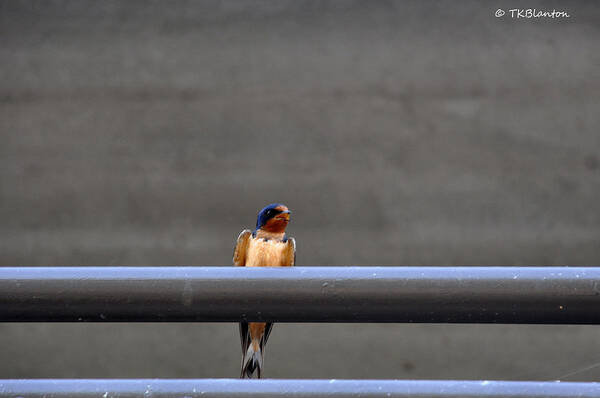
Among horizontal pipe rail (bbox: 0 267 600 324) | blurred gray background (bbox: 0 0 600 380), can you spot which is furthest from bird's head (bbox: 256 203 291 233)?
horizontal pipe rail (bbox: 0 267 600 324)

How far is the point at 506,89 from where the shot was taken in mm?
3068

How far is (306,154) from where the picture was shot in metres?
3.10

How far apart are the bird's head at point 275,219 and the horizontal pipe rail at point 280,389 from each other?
52.1 inches

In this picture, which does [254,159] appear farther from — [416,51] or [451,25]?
→ [451,25]

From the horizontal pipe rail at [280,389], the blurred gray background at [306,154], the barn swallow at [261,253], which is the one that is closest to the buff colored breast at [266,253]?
the barn swallow at [261,253]

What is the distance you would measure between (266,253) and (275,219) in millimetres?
→ 153

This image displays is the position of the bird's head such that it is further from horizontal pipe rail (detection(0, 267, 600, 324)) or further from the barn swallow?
horizontal pipe rail (detection(0, 267, 600, 324))

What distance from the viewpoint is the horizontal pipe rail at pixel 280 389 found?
1.54 feet

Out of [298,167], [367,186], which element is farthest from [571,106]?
[298,167]

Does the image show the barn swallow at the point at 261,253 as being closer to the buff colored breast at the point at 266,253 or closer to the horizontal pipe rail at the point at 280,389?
the buff colored breast at the point at 266,253

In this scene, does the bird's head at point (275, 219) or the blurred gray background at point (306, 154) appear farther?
the blurred gray background at point (306, 154)

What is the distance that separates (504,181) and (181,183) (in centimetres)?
190

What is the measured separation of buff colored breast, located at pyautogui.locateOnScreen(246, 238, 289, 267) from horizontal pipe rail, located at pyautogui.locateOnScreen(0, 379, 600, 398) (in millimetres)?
1197

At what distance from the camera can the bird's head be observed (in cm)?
181
